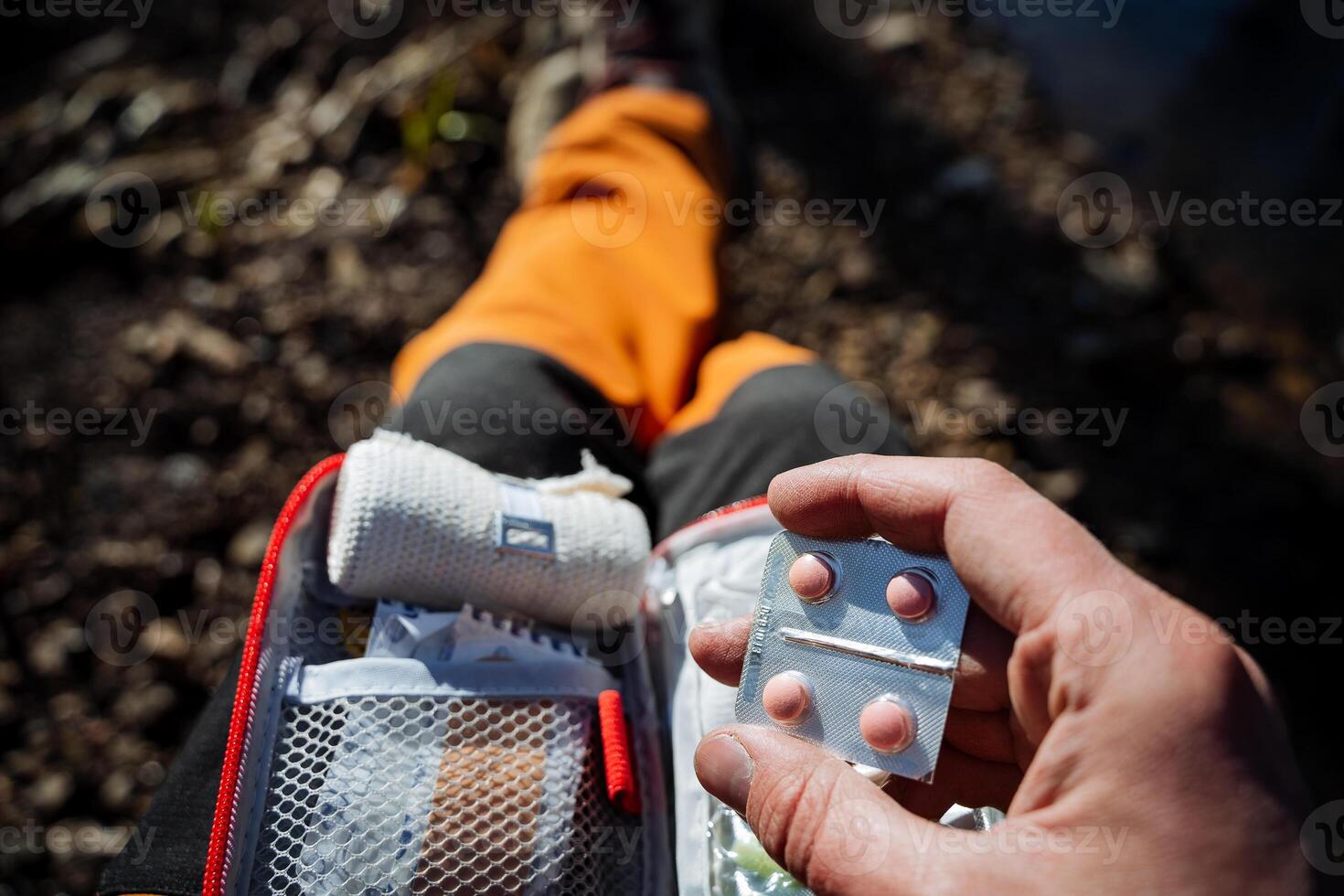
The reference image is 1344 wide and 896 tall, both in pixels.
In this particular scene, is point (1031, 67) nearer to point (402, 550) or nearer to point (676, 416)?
point (676, 416)

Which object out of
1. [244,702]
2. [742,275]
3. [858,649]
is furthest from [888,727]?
[742,275]

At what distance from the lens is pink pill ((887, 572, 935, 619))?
32.5 inches

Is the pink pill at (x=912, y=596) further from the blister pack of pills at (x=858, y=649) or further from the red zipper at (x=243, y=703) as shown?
the red zipper at (x=243, y=703)

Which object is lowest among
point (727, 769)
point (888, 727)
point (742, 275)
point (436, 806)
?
point (436, 806)

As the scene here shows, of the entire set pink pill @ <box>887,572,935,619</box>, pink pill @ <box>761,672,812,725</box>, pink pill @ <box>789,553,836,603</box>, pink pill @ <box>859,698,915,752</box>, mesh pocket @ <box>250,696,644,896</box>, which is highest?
pink pill @ <box>887,572,935,619</box>

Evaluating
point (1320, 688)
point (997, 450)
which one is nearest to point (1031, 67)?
point (997, 450)

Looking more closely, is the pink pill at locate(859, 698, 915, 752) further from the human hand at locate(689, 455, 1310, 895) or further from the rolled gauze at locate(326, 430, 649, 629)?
the rolled gauze at locate(326, 430, 649, 629)

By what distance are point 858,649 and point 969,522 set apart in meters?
0.17

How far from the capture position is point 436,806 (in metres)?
0.96

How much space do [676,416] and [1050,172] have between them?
5.11 feet

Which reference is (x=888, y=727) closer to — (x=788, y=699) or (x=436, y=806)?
(x=788, y=699)

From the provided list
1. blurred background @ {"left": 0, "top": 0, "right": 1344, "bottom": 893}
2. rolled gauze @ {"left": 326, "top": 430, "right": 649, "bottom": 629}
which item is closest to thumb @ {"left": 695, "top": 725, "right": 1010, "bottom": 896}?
rolled gauze @ {"left": 326, "top": 430, "right": 649, "bottom": 629}

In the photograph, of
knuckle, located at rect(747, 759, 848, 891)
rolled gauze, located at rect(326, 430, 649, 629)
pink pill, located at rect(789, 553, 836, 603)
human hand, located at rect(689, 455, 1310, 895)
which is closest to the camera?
human hand, located at rect(689, 455, 1310, 895)

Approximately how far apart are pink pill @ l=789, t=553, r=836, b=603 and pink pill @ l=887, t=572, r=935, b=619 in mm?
64
